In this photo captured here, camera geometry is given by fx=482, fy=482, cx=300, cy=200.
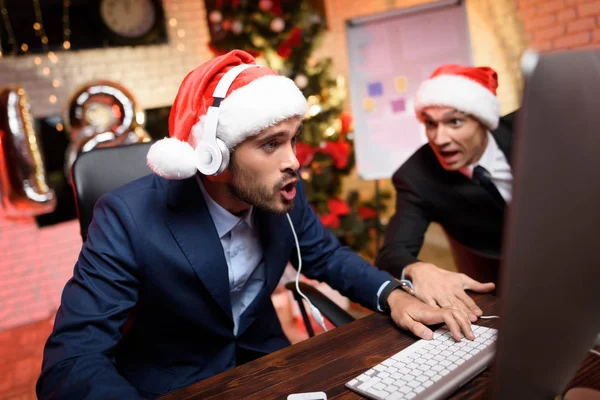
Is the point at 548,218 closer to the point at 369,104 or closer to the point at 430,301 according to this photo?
the point at 430,301

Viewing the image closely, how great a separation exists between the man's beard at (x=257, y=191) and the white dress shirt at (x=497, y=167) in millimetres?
962

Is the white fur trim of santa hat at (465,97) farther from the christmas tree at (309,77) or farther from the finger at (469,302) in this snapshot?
the christmas tree at (309,77)

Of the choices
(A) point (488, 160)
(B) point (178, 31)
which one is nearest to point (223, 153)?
(A) point (488, 160)

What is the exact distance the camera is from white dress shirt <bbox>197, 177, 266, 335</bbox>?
4.30 feet

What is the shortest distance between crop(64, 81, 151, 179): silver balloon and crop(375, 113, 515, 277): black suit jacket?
2060 mm

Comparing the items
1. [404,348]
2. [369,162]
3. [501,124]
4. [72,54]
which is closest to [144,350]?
[404,348]

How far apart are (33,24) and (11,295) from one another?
2225mm

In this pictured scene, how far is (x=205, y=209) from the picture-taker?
1.24 metres

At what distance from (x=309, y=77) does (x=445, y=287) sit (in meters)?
2.95

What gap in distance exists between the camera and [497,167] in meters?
1.92

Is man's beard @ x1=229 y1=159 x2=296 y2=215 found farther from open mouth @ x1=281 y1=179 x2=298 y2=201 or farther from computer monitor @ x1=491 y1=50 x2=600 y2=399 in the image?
computer monitor @ x1=491 y1=50 x2=600 y2=399

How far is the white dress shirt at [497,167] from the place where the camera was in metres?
1.91

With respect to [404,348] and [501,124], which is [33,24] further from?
[404,348]

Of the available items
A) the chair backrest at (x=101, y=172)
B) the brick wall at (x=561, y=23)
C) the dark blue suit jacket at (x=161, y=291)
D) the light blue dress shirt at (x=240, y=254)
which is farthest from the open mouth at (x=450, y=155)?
the brick wall at (x=561, y=23)
